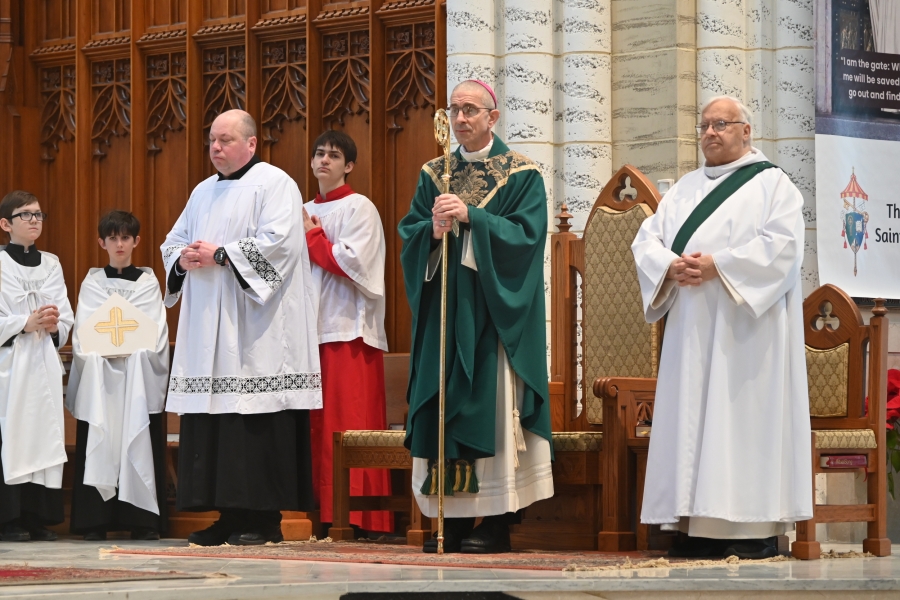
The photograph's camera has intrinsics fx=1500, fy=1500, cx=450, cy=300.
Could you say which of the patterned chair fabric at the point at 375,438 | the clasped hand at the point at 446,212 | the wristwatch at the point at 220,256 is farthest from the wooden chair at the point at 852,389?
the wristwatch at the point at 220,256

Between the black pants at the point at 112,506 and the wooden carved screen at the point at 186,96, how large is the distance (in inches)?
66.0

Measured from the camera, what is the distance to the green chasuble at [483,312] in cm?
611

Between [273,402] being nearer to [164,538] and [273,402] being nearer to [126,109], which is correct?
[164,538]

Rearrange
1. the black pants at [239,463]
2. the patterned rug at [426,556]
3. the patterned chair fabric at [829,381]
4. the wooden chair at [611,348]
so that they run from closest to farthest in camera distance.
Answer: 1. the patterned rug at [426,556]
2. the wooden chair at [611,348]
3. the patterned chair fabric at [829,381]
4. the black pants at [239,463]

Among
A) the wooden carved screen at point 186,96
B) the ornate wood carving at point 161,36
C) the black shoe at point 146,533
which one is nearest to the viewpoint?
the black shoe at point 146,533

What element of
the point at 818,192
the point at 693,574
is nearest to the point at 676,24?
the point at 818,192

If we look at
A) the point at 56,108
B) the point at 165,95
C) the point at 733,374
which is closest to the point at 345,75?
the point at 165,95

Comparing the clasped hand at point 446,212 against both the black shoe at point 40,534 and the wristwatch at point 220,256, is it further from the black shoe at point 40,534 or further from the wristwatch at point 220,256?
the black shoe at point 40,534

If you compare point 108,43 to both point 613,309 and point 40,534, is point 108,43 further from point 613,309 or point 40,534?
point 613,309

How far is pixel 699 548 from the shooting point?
5965 millimetres

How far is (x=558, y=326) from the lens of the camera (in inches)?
281

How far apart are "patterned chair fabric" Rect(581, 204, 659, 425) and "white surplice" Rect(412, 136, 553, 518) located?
779mm

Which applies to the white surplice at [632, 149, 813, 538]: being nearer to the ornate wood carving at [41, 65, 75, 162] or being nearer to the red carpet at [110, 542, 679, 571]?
the red carpet at [110, 542, 679, 571]

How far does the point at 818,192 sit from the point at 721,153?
66.0 inches
